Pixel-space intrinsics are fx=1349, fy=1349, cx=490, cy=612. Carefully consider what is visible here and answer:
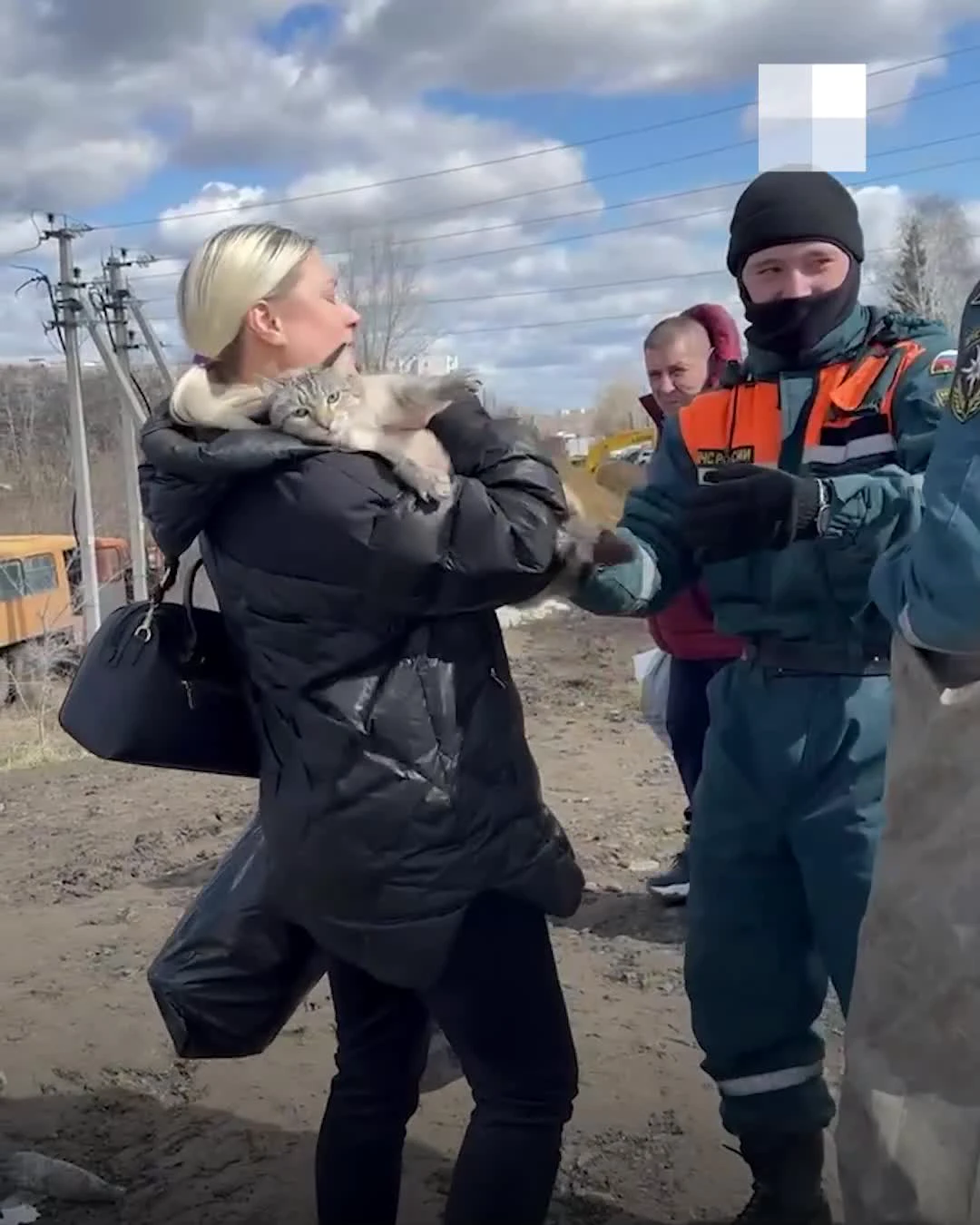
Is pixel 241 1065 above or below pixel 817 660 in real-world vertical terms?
below

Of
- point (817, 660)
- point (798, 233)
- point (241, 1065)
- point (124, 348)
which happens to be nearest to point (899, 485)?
point (817, 660)

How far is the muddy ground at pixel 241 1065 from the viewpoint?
2807 millimetres

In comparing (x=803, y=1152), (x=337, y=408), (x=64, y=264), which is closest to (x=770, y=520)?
(x=337, y=408)

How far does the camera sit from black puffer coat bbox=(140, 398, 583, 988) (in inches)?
72.7

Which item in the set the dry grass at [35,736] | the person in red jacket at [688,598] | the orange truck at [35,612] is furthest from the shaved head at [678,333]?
the orange truck at [35,612]

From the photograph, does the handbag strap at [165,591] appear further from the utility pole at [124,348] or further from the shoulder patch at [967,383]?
the utility pole at [124,348]

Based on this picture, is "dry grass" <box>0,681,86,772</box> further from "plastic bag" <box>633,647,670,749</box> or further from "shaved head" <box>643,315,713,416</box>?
"shaved head" <box>643,315,713,416</box>

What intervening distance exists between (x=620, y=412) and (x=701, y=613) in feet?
3.28

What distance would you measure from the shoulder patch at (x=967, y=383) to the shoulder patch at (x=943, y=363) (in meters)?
0.49

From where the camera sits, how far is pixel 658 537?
2.38 meters

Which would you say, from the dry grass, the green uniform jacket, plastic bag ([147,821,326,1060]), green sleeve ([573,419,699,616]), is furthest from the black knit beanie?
the dry grass

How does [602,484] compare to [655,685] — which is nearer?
[602,484]
